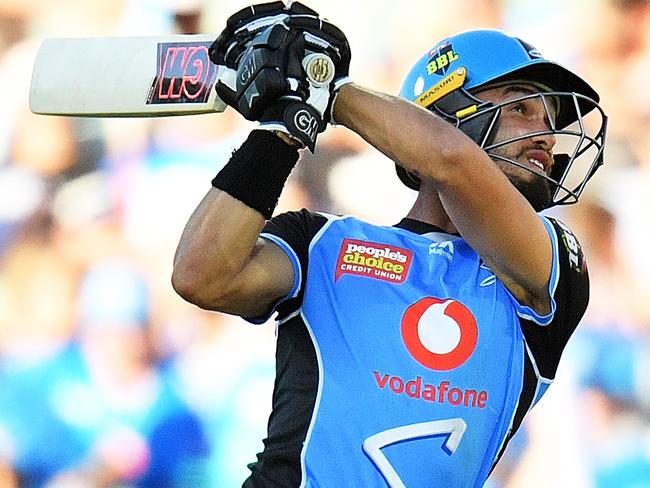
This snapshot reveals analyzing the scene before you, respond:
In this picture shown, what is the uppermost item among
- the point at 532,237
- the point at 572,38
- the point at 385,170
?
the point at 572,38

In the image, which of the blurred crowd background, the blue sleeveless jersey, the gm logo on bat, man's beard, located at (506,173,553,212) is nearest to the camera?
the blue sleeveless jersey

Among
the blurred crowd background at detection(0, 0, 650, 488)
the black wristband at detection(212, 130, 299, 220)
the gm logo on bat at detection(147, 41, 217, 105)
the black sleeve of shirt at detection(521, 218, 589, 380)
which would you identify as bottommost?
the blurred crowd background at detection(0, 0, 650, 488)

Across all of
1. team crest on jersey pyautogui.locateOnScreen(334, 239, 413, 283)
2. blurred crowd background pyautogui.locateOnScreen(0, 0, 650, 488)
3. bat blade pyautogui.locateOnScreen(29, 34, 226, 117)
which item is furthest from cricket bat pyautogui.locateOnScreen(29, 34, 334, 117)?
blurred crowd background pyautogui.locateOnScreen(0, 0, 650, 488)

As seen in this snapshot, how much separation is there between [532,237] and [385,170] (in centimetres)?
139

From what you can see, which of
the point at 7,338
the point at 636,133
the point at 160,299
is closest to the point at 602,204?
the point at 636,133

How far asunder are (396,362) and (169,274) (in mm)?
1527

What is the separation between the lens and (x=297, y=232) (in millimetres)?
1799

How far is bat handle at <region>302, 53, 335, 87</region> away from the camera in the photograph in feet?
5.19

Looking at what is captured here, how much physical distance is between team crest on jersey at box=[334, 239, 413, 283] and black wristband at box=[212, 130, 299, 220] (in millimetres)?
204

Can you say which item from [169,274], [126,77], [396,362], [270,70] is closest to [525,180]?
[396,362]

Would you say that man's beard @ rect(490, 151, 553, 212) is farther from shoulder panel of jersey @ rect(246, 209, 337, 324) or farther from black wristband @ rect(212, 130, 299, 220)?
black wristband @ rect(212, 130, 299, 220)

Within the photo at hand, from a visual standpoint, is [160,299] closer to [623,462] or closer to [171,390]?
[171,390]

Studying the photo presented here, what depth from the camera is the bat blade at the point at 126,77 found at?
5.85 ft

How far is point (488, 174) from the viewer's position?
1.68m
